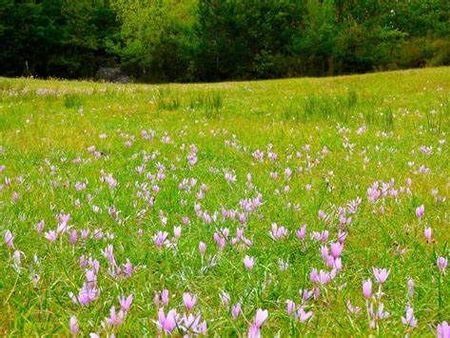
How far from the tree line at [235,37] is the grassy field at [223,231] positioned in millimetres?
60269

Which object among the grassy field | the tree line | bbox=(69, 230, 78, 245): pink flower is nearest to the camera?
the grassy field

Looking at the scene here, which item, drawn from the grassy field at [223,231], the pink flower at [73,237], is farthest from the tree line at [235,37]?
the pink flower at [73,237]

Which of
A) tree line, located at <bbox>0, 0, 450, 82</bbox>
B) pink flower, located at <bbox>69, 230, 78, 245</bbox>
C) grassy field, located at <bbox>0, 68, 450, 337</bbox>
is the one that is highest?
pink flower, located at <bbox>69, 230, 78, 245</bbox>

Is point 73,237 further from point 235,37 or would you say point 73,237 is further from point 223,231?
point 235,37

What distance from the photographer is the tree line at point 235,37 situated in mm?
68938

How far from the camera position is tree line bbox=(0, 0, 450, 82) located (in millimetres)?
68938

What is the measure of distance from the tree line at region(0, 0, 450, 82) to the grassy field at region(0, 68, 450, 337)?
198 ft

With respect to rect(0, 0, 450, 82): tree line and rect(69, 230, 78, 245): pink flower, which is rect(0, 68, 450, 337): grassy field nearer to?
rect(69, 230, 78, 245): pink flower

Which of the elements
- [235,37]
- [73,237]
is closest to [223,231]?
[73,237]

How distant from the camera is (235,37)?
72.5m

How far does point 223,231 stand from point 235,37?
70.7 m

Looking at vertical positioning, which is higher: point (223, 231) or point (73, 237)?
point (73, 237)

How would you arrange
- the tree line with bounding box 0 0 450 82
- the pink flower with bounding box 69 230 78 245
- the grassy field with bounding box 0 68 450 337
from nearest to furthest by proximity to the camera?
the grassy field with bounding box 0 68 450 337
the pink flower with bounding box 69 230 78 245
the tree line with bounding box 0 0 450 82

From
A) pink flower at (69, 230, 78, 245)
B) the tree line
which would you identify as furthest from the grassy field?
the tree line
